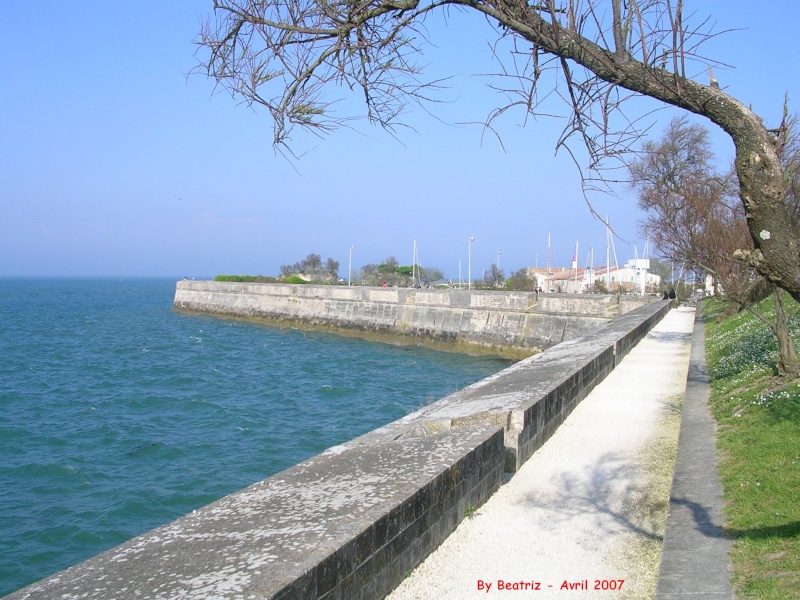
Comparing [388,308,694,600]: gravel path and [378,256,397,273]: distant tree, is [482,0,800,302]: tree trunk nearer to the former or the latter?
[388,308,694,600]: gravel path

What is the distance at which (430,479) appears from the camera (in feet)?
14.0

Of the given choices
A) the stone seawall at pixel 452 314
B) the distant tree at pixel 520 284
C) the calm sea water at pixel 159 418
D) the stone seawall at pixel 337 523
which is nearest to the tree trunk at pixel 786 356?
the stone seawall at pixel 337 523

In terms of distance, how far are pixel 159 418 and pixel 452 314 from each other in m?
16.8

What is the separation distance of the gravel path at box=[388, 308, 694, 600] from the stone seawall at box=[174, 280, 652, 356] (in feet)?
63.5

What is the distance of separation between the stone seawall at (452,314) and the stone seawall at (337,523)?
21.1 metres

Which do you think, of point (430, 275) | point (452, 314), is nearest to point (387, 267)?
point (430, 275)

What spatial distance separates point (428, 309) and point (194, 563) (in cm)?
2852

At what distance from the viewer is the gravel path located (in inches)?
155

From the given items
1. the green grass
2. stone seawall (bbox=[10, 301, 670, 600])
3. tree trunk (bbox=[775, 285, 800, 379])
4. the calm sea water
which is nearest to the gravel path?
stone seawall (bbox=[10, 301, 670, 600])

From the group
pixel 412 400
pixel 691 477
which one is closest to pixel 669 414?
pixel 691 477

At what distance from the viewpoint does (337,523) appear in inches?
138

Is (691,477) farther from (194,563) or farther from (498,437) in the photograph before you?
(194,563)

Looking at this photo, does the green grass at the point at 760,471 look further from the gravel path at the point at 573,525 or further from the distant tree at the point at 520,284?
the distant tree at the point at 520,284

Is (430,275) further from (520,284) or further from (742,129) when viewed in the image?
(742,129)
